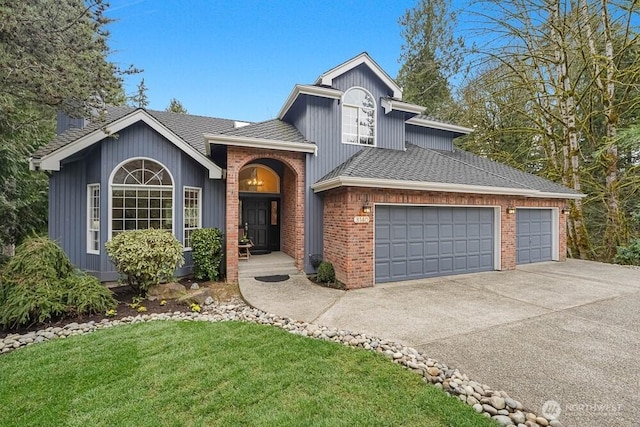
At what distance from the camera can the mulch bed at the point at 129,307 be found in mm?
5121

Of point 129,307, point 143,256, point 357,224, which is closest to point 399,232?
point 357,224

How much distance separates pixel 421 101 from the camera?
20062 millimetres

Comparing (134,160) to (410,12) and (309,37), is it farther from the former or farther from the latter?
(410,12)

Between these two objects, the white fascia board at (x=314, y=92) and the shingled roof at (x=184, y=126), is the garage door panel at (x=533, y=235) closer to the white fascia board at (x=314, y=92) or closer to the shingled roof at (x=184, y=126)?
the white fascia board at (x=314, y=92)

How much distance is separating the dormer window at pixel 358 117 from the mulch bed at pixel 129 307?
236 inches

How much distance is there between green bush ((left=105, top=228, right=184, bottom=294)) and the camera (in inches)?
253

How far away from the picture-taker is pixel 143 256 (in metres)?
6.43

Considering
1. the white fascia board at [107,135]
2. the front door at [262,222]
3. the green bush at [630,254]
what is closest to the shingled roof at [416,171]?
the green bush at [630,254]

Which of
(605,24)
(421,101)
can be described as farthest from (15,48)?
(421,101)

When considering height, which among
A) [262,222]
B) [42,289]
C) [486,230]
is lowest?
[42,289]

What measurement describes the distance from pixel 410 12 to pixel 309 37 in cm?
863

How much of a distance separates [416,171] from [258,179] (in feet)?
19.2

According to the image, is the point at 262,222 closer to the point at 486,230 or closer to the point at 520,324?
the point at 486,230

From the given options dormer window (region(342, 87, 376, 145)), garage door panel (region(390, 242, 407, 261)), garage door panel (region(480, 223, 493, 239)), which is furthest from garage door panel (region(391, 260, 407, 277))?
dormer window (region(342, 87, 376, 145))
